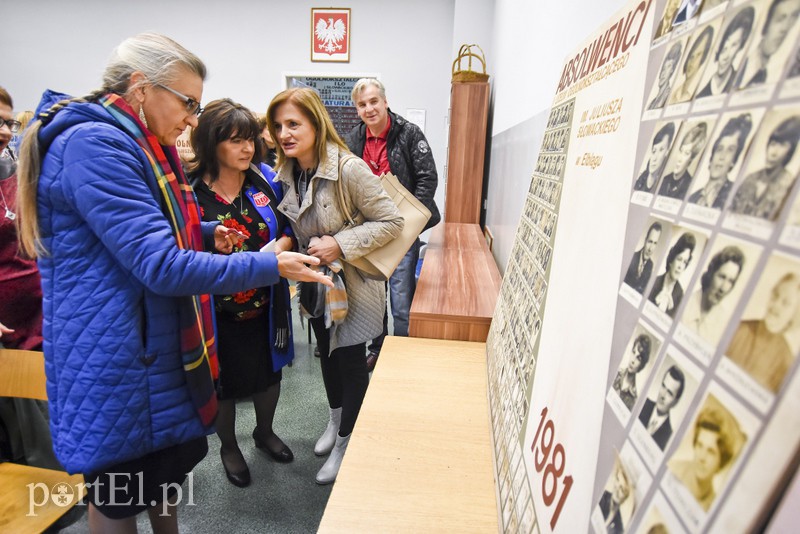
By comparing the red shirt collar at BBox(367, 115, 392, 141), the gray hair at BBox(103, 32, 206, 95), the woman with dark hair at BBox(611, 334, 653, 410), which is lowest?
the woman with dark hair at BBox(611, 334, 653, 410)

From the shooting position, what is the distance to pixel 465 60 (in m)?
4.04

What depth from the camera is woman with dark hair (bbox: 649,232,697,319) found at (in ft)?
0.95

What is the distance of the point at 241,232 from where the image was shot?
1.42 m

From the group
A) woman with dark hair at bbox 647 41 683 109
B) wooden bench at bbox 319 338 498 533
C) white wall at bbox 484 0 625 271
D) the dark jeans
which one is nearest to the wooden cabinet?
white wall at bbox 484 0 625 271

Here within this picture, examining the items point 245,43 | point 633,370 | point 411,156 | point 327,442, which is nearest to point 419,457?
point 633,370

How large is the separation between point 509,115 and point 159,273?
197 cm

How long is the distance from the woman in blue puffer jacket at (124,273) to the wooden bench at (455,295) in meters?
0.50

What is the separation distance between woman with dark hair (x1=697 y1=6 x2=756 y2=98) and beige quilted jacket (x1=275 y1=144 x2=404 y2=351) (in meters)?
1.08

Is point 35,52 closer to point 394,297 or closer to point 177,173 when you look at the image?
point 394,297

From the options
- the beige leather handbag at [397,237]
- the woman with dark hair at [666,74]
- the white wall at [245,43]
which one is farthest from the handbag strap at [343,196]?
the white wall at [245,43]

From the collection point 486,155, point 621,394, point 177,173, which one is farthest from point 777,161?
point 486,155

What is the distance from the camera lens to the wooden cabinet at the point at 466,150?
326 cm

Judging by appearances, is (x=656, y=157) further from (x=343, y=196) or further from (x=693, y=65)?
(x=343, y=196)

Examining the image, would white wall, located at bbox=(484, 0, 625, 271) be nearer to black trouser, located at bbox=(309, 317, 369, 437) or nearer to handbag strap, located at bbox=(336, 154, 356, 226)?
handbag strap, located at bbox=(336, 154, 356, 226)
